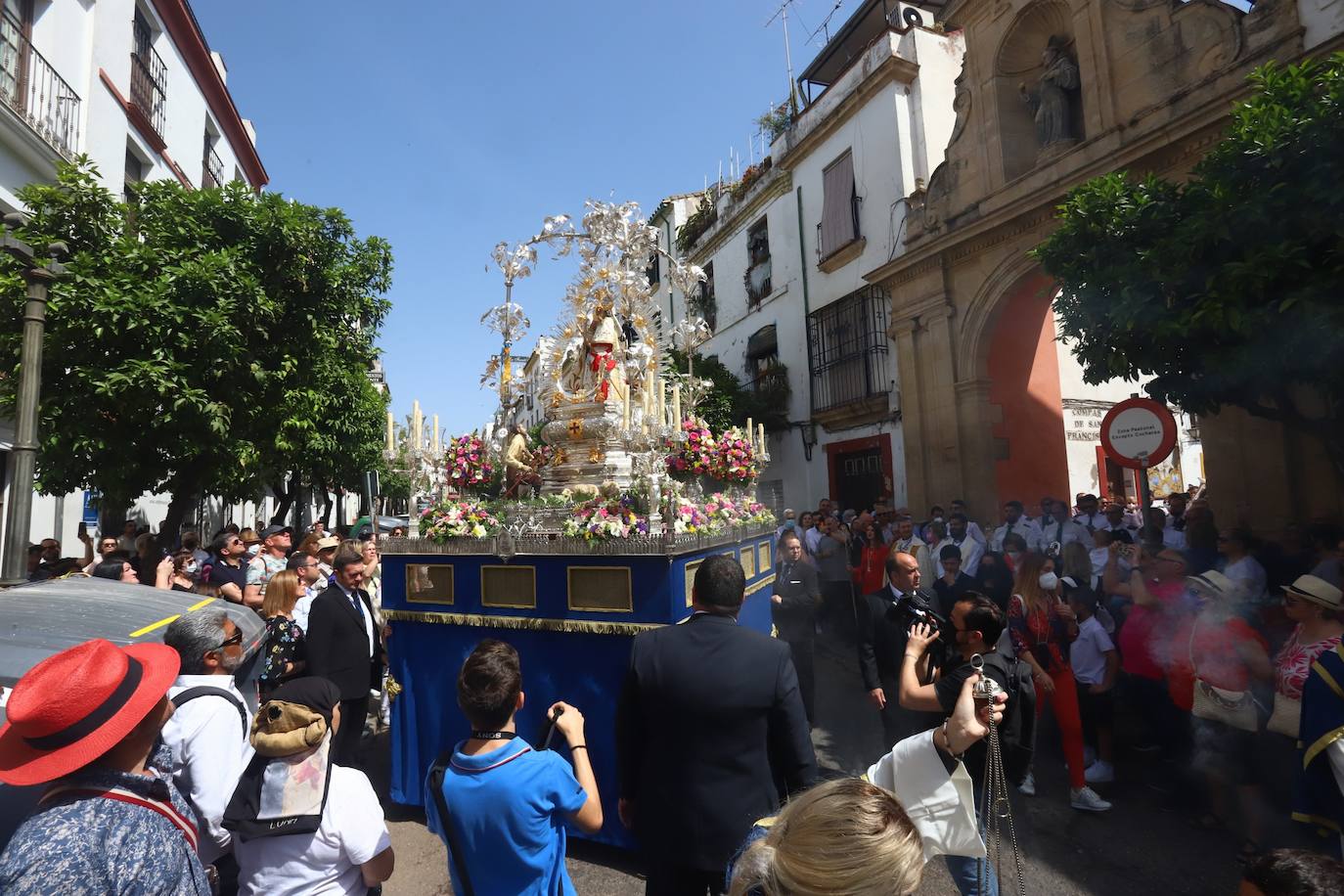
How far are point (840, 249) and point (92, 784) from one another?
50.6ft

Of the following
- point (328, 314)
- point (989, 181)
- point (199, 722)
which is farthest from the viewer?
point (989, 181)

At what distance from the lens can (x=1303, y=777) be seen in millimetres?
2590

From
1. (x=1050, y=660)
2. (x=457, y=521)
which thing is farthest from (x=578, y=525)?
(x=1050, y=660)

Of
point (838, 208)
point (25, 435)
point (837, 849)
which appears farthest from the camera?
point (838, 208)

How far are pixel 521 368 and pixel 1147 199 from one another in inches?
245

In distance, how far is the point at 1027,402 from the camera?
1241 centimetres

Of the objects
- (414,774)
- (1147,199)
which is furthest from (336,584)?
(1147,199)

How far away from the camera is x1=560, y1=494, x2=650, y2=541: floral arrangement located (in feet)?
13.9

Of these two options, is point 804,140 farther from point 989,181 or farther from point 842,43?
point 989,181

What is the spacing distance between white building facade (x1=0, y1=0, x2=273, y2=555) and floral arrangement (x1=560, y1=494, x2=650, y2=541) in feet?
27.4

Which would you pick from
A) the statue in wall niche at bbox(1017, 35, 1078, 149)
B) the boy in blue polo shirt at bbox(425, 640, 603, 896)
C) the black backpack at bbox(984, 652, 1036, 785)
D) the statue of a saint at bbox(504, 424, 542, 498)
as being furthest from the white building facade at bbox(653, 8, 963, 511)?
the boy in blue polo shirt at bbox(425, 640, 603, 896)

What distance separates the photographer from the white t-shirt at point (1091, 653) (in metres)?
4.86

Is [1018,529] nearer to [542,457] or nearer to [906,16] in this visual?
[542,457]

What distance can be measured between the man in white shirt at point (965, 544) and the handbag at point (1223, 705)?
9.72 ft
